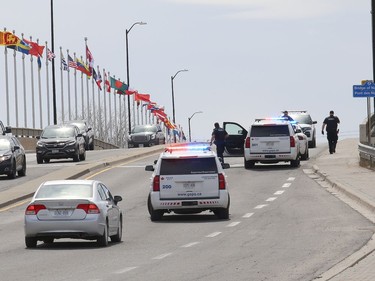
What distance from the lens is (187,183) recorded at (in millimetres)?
29844

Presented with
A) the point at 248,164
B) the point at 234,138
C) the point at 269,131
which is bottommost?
the point at 248,164

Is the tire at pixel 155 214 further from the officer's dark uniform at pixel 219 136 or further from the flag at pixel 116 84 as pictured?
the flag at pixel 116 84

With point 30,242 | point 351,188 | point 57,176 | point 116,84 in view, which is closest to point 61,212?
point 30,242

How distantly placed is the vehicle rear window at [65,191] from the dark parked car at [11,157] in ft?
74.9

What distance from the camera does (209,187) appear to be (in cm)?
2964

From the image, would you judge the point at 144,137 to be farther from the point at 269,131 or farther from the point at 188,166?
the point at 188,166

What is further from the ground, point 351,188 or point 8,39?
point 8,39

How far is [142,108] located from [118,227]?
414 ft

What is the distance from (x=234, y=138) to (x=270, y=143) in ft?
16.8

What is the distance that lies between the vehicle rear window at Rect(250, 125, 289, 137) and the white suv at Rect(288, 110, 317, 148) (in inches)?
590

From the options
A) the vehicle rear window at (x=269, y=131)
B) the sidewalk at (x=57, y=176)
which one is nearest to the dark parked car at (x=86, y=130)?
the sidewalk at (x=57, y=176)

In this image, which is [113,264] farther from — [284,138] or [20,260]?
[284,138]

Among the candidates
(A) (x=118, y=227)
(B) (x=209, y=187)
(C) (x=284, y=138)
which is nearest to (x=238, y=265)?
(A) (x=118, y=227)

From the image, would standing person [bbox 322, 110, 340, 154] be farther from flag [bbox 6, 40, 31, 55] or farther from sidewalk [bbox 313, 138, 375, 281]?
flag [bbox 6, 40, 31, 55]
